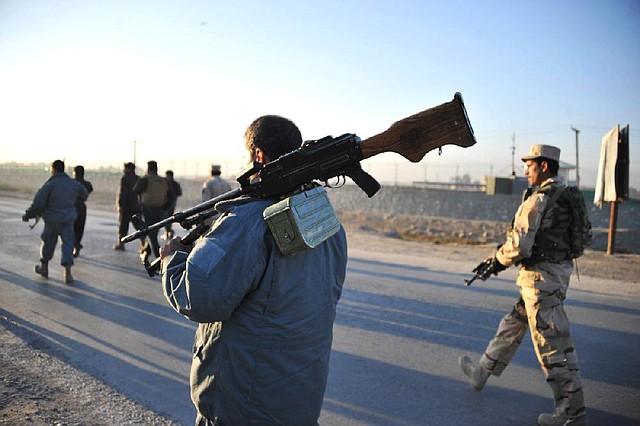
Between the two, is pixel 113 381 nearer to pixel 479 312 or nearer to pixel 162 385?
pixel 162 385

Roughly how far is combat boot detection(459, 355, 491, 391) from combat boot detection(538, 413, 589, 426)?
50 centimetres

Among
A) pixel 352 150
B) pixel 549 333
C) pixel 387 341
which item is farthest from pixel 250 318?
pixel 387 341

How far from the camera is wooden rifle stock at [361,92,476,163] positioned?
1.94m

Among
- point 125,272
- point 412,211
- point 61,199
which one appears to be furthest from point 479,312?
point 412,211

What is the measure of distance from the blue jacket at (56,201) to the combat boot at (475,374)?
5940 millimetres

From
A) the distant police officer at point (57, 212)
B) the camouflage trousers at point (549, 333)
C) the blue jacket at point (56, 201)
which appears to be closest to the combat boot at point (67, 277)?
the distant police officer at point (57, 212)

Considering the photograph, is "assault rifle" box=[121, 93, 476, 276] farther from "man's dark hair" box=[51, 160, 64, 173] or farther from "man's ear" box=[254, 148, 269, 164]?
"man's dark hair" box=[51, 160, 64, 173]

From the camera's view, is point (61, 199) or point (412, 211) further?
point (412, 211)

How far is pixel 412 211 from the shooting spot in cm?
3247

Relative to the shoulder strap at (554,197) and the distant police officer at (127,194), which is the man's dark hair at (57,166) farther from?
the shoulder strap at (554,197)

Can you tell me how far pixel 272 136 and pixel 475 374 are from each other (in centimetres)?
286

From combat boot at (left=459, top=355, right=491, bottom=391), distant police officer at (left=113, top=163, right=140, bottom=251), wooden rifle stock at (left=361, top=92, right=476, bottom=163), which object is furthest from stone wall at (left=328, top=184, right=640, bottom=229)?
wooden rifle stock at (left=361, top=92, right=476, bottom=163)

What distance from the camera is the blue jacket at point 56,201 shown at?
702 centimetres

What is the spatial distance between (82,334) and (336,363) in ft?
8.42
